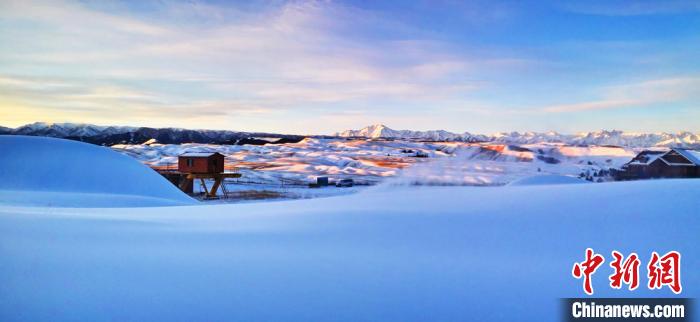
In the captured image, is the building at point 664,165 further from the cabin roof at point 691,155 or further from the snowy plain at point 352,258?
the snowy plain at point 352,258

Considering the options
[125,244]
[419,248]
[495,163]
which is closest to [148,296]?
[125,244]

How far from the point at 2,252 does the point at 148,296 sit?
1555mm

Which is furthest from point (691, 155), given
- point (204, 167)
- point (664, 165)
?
point (204, 167)

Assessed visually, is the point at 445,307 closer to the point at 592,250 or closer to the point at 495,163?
the point at 592,250

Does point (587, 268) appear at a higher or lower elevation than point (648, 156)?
lower

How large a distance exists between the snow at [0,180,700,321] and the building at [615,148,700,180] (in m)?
11.1

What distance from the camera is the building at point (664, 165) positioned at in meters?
16.0

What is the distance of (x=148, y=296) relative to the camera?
3.05 m

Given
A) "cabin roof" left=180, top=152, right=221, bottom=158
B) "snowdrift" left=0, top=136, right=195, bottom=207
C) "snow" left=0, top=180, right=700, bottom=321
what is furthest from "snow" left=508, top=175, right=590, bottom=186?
"cabin roof" left=180, top=152, right=221, bottom=158

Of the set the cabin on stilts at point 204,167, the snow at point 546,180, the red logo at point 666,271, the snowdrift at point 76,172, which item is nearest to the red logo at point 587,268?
the red logo at point 666,271

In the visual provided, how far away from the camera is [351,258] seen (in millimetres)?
3980

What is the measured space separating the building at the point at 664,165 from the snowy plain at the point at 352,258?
11.0 meters

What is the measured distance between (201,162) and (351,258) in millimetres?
24170

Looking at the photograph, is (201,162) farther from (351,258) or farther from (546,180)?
(351,258)
